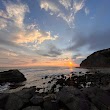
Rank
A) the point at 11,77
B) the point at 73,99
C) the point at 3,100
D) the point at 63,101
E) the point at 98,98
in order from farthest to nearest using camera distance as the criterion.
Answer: the point at 11,77
the point at 3,100
the point at 98,98
the point at 63,101
the point at 73,99

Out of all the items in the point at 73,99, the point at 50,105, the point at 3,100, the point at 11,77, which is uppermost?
the point at 11,77

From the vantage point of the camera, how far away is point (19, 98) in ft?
45.2

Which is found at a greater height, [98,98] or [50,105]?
[98,98]

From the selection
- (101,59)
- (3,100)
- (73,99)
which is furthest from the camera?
(101,59)

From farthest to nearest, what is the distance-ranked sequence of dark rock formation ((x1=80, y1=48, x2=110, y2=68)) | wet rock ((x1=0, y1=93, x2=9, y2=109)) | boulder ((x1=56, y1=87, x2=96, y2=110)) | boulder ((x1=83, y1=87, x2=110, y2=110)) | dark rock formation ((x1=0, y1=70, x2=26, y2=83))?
dark rock formation ((x1=80, y1=48, x2=110, y2=68))
dark rock formation ((x1=0, y1=70, x2=26, y2=83))
wet rock ((x1=0, y1=93, x2=9, y2=109))
boulder ((x1=83, y1=87, x2=110, y2=110))
boulder ((x1=56, y1=87, x2=96, y2=110))

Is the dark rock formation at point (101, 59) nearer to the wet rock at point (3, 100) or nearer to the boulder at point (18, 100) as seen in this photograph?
the boulder at point (18, 100)

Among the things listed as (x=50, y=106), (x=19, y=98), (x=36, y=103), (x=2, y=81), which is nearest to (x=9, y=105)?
(x=19, y=98)

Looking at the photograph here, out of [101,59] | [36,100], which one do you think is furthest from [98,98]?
[101,59]

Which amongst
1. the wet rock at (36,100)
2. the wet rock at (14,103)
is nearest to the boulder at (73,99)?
the wet rock at (36,100)

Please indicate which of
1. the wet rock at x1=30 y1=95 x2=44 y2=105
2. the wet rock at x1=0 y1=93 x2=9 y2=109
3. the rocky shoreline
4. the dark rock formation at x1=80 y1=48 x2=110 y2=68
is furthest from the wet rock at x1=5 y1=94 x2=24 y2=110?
the dark rock formation at x1=80 y1=48 x2=110 y2=68

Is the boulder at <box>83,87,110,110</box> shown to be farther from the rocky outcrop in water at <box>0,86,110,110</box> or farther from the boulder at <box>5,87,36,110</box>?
the boulder at <box>5,87,36,110</box>

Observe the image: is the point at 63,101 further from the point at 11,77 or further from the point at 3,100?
the point at 11,77

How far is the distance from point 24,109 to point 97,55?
132 metres

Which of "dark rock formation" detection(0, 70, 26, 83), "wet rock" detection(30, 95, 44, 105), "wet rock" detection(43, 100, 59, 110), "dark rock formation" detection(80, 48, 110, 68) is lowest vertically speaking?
"wet rock" detection(43, 100, 59, 110)
